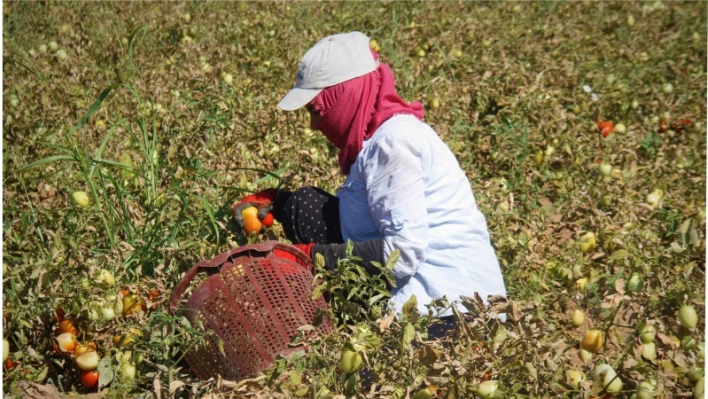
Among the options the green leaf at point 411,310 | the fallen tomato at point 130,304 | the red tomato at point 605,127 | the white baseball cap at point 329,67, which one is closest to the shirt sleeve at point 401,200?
the white baseball cap at point 329,67

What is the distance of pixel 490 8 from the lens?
19.7 feet

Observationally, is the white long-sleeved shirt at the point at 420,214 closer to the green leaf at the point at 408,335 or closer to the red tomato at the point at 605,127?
the green leaf at the point at 408,335

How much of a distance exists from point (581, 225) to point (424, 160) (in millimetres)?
1362

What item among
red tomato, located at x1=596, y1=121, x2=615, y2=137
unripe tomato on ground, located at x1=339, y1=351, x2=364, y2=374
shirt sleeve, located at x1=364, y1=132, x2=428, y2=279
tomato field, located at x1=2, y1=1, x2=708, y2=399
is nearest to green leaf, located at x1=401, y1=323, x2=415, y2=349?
tomato field, located at x1=2, y1=1, x2=708, y2=399

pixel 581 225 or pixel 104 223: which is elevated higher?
pixel 104 223

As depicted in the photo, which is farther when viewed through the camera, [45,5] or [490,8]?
[490,8]

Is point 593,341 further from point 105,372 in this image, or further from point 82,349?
point 82,349

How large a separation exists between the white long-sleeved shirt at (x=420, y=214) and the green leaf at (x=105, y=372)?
3.11 ft

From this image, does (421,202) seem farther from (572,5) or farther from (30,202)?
(572,5)

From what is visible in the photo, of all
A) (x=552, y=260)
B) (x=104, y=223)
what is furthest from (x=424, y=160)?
(x=104, y=223)

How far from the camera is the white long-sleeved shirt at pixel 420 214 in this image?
2.24m

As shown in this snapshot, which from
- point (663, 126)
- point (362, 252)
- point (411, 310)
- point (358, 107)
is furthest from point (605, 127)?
point (411, 310)

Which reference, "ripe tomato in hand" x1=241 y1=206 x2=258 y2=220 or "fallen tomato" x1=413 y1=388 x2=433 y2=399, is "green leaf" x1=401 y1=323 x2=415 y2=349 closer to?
"fallen tomato" x1=413 y1=388 x2=433 y2=399

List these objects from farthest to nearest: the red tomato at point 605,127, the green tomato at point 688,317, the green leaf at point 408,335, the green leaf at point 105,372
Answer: the red tomato at point 605,127, the green leaf at point 105,372, the green tomato at point 688,317, the green leaf at point 408,335
